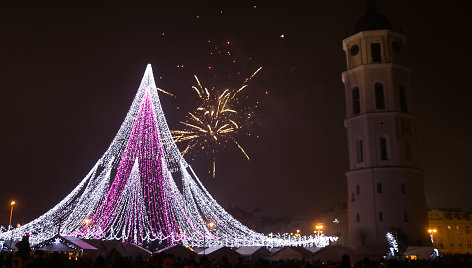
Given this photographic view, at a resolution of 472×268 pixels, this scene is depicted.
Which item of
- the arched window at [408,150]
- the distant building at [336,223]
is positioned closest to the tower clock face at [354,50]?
the arched window at [408,150]

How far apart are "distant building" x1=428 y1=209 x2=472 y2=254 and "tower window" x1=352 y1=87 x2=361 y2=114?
3637 cm

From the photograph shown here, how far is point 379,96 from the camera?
145ft

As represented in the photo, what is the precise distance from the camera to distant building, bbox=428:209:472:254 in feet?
237

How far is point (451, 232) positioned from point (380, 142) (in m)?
40.6

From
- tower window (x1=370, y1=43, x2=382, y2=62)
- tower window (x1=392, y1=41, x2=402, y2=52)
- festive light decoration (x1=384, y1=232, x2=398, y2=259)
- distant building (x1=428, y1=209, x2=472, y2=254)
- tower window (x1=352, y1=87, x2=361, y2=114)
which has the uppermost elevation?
tower window (x1=392, y1=41, x2=402, y2=52)

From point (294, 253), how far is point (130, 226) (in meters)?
10.8

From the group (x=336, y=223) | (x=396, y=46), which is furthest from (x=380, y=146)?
(x=336, y=223)

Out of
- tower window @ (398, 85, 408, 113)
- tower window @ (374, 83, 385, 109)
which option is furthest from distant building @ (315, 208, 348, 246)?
tower window @ (374, 83, 385, 109)

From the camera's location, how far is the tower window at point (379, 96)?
43.7 metres

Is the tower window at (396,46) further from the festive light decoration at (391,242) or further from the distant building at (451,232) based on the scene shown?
the distant building at (451,232)

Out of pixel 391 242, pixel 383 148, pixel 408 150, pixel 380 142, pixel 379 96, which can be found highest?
pixel 379 96

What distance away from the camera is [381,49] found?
146 ft

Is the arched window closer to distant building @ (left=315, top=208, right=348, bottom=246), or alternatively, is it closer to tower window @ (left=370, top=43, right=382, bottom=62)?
tower window @ (left=370, top=43, right=382, bottom=62)

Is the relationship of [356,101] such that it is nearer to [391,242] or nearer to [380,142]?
[380,142]
